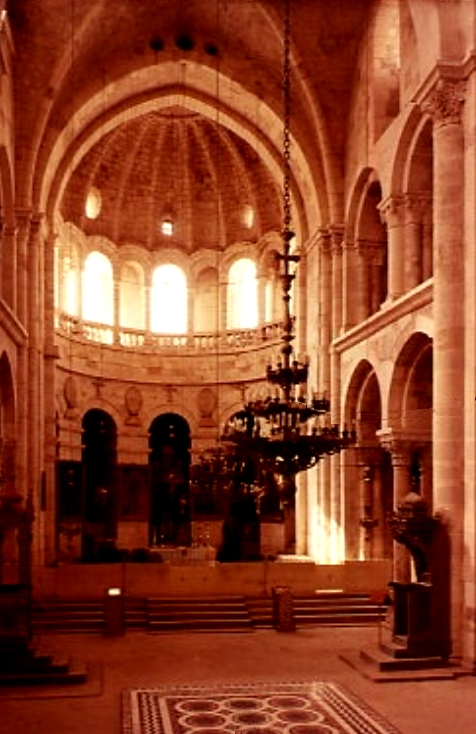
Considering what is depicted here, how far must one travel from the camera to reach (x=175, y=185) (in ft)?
108

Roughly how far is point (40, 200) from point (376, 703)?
635 inches

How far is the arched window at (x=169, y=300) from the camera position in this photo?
33.3m

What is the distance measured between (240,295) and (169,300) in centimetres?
245

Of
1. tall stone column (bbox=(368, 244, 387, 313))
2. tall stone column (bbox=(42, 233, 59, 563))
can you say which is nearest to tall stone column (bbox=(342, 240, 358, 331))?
tall stone column (bbox=(368, 244, 387, 313))

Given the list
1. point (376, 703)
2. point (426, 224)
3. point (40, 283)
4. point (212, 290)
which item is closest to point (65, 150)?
point (40, 283)

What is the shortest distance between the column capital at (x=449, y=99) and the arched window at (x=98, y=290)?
55.3 feet

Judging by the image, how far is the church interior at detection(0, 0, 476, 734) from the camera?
53.8 ft

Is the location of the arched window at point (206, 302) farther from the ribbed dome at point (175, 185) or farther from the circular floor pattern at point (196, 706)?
the circular floor pattern at point (196, 706)

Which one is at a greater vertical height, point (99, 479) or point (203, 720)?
point (99, 479)

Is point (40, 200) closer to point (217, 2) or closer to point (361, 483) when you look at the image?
point (217, 2)

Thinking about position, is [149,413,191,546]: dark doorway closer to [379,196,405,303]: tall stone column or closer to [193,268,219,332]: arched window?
[193,268,219,332]: arched window

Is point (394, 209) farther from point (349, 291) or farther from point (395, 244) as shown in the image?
point (349, 291)

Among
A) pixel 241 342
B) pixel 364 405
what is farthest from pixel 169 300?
pixel 364 405

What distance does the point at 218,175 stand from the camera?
32750 millimetres
